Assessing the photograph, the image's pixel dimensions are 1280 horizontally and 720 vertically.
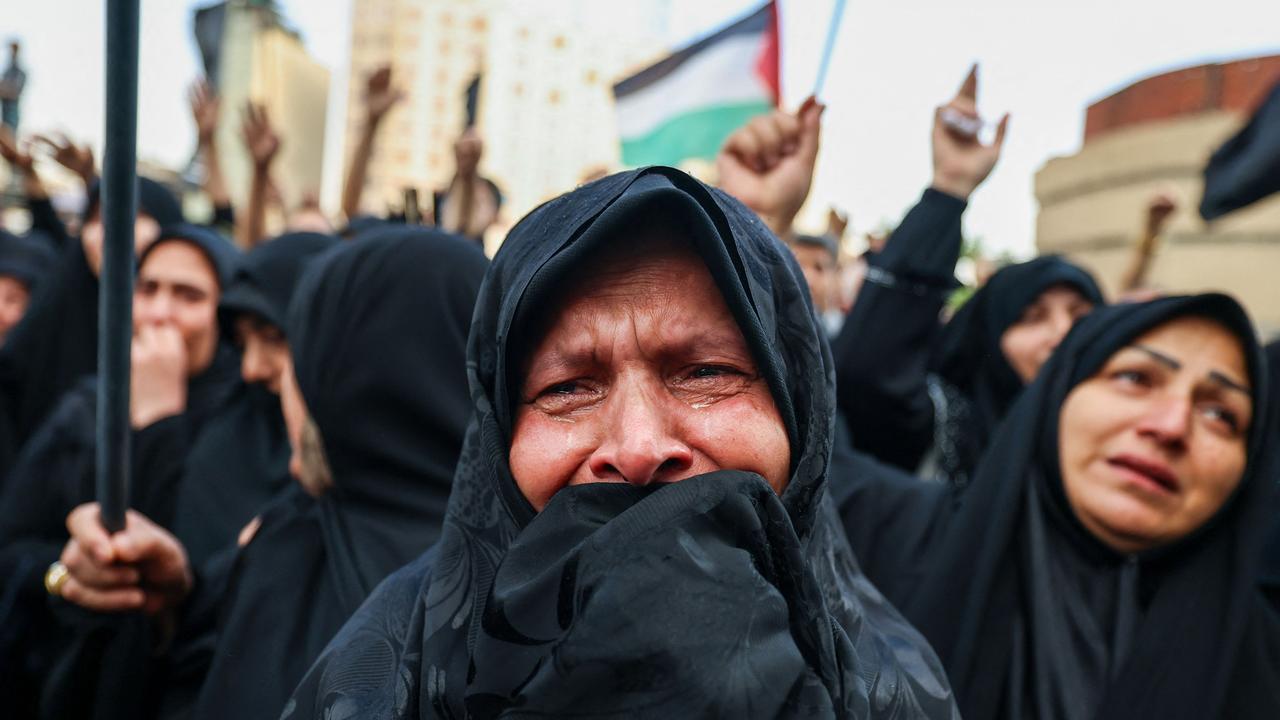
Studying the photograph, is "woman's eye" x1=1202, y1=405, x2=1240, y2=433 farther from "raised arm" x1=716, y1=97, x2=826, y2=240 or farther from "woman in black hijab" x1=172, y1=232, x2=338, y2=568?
"woman in black hijab" x1=172, y1=232, x2=338, y2=568

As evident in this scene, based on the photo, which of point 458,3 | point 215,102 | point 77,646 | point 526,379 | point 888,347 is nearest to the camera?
point 526,379

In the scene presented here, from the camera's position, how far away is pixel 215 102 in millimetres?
5090

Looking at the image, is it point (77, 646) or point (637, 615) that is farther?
point (77, 646)

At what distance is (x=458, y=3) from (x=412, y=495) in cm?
4409

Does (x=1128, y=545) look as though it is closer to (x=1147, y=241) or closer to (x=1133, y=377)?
(x=1133, y=377)

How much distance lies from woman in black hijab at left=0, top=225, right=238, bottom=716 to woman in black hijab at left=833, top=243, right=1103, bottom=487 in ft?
6.03

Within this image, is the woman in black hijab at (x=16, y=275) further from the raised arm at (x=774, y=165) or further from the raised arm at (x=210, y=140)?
the raised arm at (x=774, y=165)

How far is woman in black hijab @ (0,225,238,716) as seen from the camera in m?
1.85

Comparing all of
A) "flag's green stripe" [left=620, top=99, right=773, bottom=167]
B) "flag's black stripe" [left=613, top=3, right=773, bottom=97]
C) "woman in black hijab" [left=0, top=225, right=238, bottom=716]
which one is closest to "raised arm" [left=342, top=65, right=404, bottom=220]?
"flag's black stripe" [left=613, top=3, right=773, bottom=97]

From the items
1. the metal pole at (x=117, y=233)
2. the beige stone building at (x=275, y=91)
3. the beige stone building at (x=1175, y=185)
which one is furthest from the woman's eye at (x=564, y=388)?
the beige stone building at (x=1175, y=185)

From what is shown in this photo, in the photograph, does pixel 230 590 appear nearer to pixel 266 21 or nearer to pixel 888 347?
pixel 888 347

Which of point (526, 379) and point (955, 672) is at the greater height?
point (526, 379)

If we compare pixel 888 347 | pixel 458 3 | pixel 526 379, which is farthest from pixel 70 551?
pixel 458 3

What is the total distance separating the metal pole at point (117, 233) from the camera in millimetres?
1132
